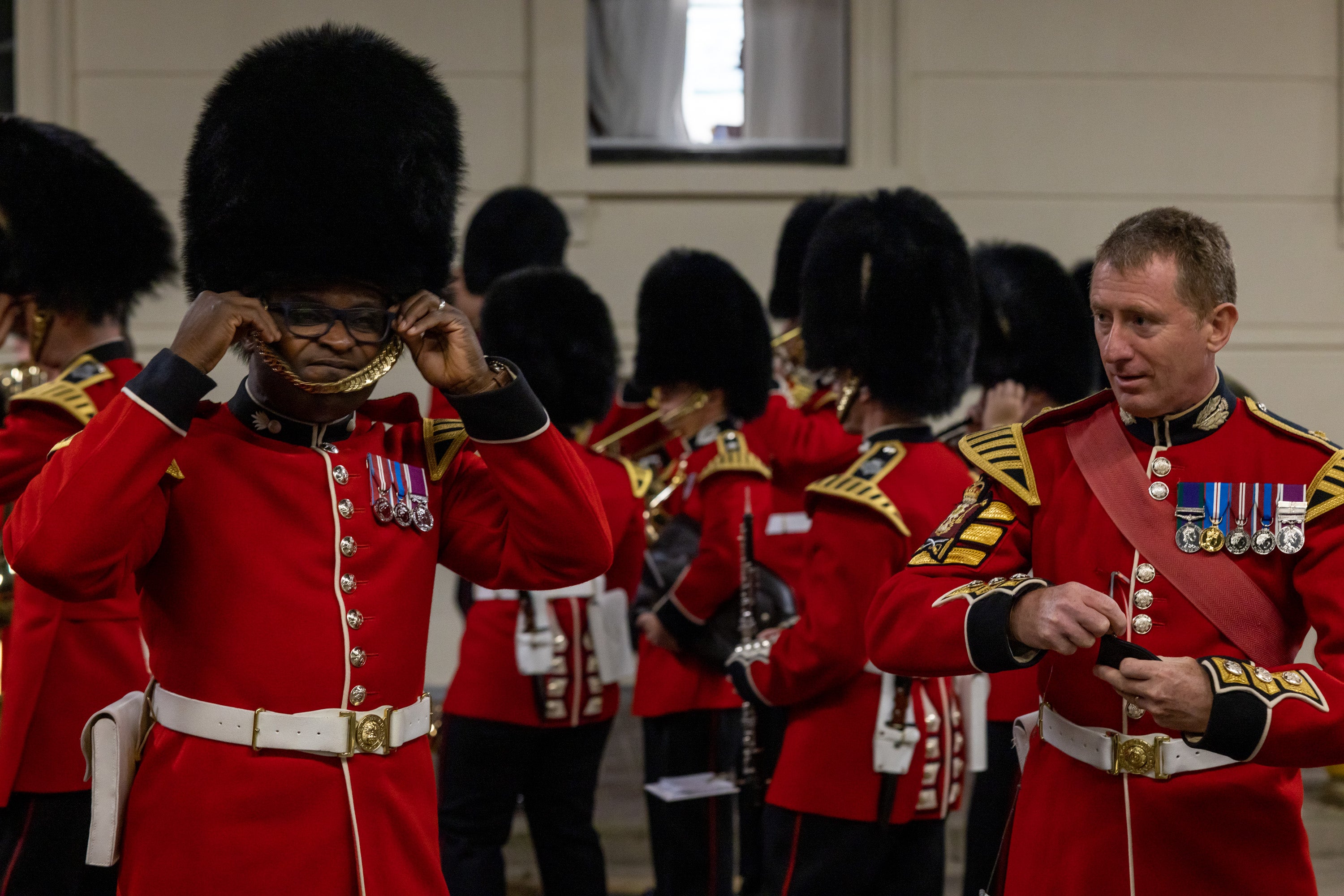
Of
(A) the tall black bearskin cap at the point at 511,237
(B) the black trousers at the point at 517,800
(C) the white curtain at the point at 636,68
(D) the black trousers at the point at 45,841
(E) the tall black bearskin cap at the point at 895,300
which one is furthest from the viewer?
(C) the white curtain at the point at 636,68

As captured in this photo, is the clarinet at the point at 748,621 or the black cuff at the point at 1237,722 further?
the clarinet at the point at 748,621

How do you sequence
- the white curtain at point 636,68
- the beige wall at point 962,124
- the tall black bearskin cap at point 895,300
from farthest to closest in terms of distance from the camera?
1. the white curtain at point 636,68
2. the beige wall at point 962,124
3. the tall black bearskin cap at point 895,300

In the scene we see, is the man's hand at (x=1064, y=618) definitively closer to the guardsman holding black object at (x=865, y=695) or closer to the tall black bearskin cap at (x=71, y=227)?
the guardsman holding black object at (x=865, y=695)

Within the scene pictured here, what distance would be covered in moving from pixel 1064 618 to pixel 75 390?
195cm

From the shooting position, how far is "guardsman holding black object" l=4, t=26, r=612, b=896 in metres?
1.91

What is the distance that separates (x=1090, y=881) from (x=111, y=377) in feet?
6.88

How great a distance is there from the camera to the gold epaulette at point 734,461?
4000 mm

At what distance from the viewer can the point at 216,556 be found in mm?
1966

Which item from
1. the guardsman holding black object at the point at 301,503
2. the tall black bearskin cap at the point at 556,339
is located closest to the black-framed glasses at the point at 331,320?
the guardsman holding black object at the point at 301,503

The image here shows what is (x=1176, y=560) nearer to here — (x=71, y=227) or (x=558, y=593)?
(x=558, y=593)

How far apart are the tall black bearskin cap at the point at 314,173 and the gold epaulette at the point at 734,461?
6.31ft

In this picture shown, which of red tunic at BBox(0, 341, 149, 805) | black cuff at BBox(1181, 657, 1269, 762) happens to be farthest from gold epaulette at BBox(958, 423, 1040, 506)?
red tunic at BBox(0, 341, 149, 805)

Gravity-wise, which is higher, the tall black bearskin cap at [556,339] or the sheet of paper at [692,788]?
the tall black bearskin cap at [556,339]

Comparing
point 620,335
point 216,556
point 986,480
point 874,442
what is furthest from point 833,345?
point 620,335
